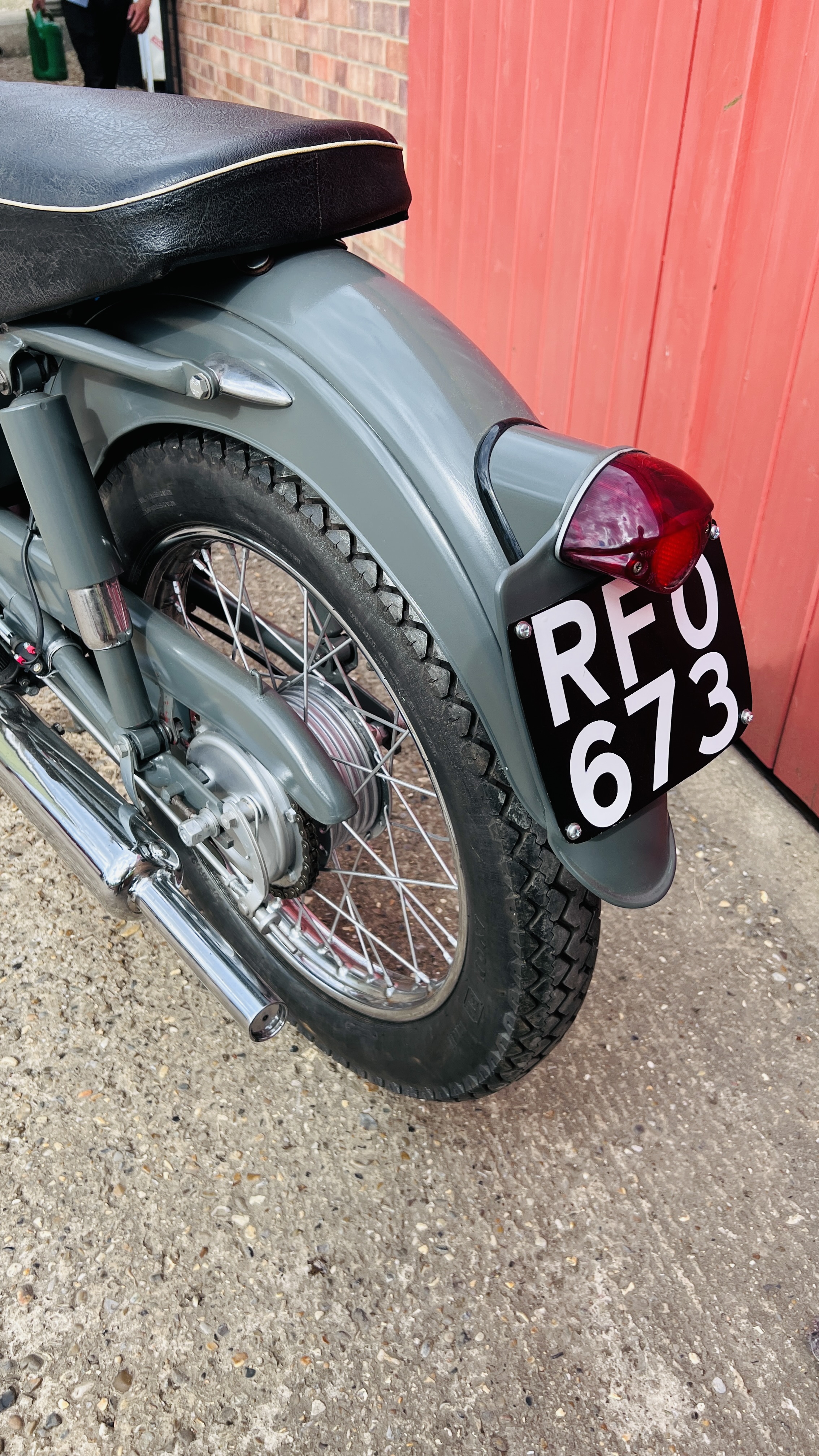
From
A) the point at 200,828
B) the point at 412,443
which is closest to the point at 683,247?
the point at 412,443

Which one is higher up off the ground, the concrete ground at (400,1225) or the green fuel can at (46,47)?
the green fuel can at (46,47)

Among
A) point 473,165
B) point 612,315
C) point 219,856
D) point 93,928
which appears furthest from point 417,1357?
point 473,165

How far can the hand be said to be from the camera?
18.3 feet

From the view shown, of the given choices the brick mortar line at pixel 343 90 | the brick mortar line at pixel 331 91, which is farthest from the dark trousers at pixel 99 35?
the brick mortar line at pixel 343 90

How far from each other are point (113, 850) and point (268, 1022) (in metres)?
0.33

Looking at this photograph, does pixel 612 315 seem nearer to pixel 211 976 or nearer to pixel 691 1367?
pixel 211 976

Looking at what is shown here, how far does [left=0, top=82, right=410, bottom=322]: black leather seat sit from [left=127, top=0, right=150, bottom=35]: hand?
5.39m

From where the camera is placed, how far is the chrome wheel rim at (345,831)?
1466 millimetres

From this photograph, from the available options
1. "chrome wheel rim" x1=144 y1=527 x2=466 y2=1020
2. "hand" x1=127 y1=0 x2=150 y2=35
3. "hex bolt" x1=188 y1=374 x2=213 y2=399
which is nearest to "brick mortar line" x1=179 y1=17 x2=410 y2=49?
"hand" x1=127 y1=0 x2=150 y2=35

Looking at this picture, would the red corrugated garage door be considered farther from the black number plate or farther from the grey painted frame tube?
the grey painted frame tube

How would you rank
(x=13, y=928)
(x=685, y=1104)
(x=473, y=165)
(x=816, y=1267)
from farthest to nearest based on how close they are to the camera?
(x=473, y=165)
(x=13, y=928)
(x=685, y=1104)
(x=816, y=1267)

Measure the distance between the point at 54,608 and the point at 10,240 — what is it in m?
0.49

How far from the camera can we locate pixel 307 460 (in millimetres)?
1145

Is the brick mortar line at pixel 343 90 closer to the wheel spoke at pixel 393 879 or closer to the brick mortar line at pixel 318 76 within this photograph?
the brick mortar line at pixel 318 76
